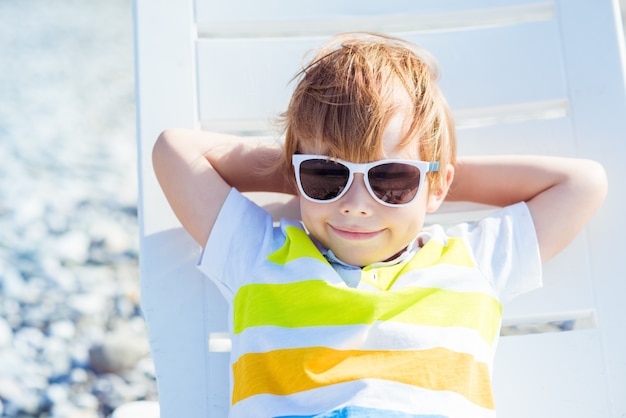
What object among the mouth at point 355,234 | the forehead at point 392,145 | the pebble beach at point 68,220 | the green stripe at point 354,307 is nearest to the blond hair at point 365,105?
the forehead at point 392,145

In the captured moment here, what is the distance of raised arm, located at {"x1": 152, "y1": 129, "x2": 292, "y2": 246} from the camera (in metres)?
2.00

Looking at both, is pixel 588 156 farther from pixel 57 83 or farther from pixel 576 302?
pixel 57 83

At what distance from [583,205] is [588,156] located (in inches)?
11.1

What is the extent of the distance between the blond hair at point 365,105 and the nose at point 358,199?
55mm

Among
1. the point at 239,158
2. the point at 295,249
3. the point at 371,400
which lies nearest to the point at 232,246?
the point at 295,249

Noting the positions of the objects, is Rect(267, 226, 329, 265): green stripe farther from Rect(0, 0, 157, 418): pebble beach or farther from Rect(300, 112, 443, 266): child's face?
Rect(0, 0, 157, 418): pebble beach

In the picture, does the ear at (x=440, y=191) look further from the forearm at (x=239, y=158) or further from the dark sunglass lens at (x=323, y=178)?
the forearm at (x=239, y=158)

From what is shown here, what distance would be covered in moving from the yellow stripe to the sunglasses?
347mm

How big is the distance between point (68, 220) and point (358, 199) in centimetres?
269

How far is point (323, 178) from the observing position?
1803mm

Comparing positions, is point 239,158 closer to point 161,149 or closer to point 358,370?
point 161,149

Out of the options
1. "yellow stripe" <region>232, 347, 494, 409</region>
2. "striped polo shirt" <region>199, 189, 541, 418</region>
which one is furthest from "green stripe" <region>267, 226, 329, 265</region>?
"yellow stripe" <region>232, 347, 494, 409</region>

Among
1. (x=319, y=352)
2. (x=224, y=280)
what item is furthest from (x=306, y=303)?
(x=224, y=280)

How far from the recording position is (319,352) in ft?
5.60
